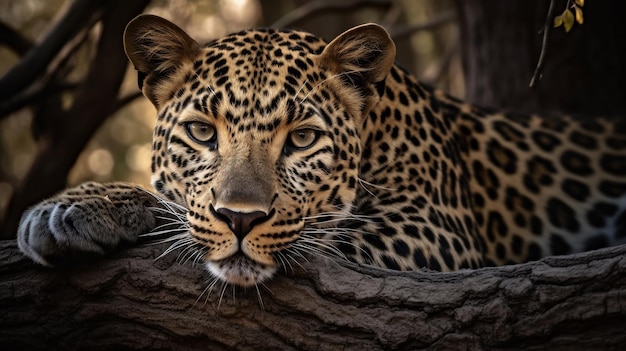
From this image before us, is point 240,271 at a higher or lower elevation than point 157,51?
lower

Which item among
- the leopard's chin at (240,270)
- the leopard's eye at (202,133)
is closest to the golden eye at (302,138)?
the leopard's eye at (202,133)

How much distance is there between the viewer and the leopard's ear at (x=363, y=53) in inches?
227

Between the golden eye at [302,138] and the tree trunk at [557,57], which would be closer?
the golden eye at [302,138]

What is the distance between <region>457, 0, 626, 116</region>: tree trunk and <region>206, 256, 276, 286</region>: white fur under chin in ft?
19.4

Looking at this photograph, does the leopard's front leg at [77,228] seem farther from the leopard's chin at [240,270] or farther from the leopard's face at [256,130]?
the leopard's chin at [240,270]

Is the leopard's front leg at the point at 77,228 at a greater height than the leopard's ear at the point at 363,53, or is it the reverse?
the leopard's ear at the point at 363,53

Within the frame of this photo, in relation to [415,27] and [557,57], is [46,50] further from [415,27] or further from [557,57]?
[415,27]

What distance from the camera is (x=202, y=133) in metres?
5.46

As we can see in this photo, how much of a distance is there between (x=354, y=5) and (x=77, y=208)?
246 inches

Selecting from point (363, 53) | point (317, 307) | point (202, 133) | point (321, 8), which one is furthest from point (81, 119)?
point (317, 307)

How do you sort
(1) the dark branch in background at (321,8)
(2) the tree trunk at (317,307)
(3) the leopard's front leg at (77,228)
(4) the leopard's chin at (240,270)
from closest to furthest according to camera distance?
(2) the tree trunk at (317,307) < (4) the leopard's chin at (240,270) < (3) the leopard's front leg at (77,228) < (1) the dark branch in background at (321,8)

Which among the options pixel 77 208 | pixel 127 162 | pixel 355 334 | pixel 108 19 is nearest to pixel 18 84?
pixel 108 19

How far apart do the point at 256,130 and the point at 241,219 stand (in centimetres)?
82

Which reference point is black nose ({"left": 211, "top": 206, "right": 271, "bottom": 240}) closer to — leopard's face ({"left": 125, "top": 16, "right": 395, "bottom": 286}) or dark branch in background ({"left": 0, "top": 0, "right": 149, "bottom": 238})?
leopard's face ({"left": 125, "top": 16, "right": 395, "bottom": 286})
